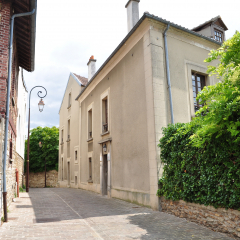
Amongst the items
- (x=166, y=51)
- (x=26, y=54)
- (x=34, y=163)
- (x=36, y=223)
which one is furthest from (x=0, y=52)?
(x=34, y=163)

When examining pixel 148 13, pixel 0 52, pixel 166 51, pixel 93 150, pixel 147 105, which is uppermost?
pixel 148 13

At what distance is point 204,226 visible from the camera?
6055 millimetres

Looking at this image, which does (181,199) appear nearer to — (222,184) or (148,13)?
(222,184)

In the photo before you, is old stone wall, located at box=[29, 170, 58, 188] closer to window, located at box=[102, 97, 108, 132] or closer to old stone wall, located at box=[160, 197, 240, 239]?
window, located at box=[102, 97, 108, 132]

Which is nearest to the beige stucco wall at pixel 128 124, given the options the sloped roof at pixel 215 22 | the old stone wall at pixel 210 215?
the old stone wall at pixel 210 215

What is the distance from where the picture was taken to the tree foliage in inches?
181

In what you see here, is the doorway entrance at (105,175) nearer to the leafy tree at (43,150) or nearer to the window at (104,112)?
the window at (104,112)

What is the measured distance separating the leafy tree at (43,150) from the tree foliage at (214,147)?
1077 inches

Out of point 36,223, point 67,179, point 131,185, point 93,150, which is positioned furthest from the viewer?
point 67,179

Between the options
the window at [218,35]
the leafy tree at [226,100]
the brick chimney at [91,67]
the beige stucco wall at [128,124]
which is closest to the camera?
the leafy tree at [226,100]

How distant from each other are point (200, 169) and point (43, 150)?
1182 inches

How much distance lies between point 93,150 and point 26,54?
6985 mm

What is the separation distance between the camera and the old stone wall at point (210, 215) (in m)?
5.25

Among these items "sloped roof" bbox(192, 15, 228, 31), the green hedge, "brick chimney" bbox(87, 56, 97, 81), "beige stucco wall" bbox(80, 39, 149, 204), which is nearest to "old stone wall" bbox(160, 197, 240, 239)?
the green hedge
